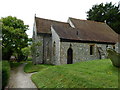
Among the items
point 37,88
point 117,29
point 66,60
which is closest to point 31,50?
point 66,60

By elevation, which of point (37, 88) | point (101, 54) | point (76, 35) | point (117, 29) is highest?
point (117, 29)

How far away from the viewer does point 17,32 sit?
18859 mm

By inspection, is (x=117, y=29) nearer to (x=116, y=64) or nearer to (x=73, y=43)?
(x=73, y=43)

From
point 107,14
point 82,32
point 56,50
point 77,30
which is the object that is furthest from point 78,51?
point 107,14

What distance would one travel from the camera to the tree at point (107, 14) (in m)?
34.9

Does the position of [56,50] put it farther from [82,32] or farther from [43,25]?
[43,25]

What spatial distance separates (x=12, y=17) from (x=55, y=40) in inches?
370

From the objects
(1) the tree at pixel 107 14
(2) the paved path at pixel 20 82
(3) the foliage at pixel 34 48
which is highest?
(1) the tree at pixel 107 14

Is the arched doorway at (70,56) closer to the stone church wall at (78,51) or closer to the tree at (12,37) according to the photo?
the stone church wall at (78,51)

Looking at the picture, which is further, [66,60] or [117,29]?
[117,29]

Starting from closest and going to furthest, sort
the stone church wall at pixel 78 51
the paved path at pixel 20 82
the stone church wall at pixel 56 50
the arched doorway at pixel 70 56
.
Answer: the paved path at pixel 20 82 → the stone church wall at pixel 78 51 → the stone church wall at pixel 56 50 → the arched doorway at pixel 70 56

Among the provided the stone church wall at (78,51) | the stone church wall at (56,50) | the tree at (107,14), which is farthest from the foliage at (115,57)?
the tree at (107,14)

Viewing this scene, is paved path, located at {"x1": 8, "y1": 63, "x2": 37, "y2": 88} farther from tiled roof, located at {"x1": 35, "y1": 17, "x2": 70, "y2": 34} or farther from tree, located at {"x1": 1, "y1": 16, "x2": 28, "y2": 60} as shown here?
tiled roof, located at {"x1": 35, "y1": 17, "x2": 70, "y2": 34}

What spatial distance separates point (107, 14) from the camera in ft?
119
